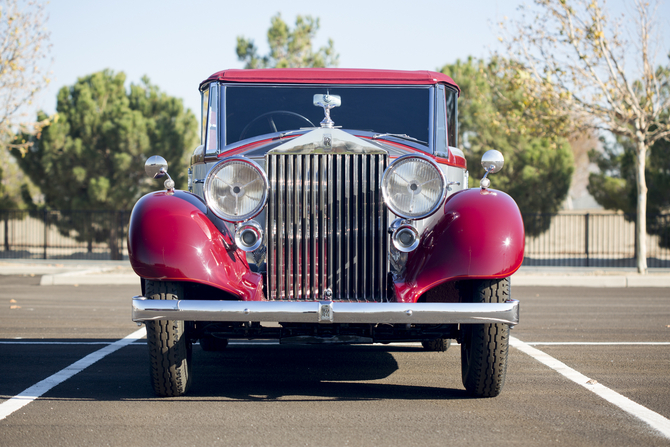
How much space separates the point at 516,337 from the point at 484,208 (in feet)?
11.6

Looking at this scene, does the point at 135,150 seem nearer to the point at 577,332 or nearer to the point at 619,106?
the point at 619,106

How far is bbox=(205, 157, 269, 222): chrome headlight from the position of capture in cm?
448

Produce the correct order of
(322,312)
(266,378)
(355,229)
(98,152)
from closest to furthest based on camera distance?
(322,312) → (355,229) → (266,378) → (98,152)

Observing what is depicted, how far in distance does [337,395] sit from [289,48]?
2222 cm

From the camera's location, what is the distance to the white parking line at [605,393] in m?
4.18

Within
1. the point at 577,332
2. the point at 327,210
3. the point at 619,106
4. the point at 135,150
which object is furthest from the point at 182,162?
the point at 327,210

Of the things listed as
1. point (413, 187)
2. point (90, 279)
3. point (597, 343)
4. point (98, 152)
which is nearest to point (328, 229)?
point (413, 187)

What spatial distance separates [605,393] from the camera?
496cm

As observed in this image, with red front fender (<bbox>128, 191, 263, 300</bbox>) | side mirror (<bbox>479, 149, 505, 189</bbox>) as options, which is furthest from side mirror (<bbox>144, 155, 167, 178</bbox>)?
side mirror (<bbox>479, 149, 505, 189</bbox>)

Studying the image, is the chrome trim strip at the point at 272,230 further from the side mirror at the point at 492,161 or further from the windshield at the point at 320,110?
the side mirror at the point at 492,161

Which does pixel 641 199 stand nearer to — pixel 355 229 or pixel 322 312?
pixel 355 229

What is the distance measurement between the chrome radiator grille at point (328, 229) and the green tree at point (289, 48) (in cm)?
2119

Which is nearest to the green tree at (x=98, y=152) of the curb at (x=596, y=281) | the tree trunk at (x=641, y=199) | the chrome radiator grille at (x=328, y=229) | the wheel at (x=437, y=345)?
the curb at (x=596, y=281)

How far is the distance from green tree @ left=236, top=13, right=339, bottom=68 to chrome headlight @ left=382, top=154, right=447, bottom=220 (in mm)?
21295
